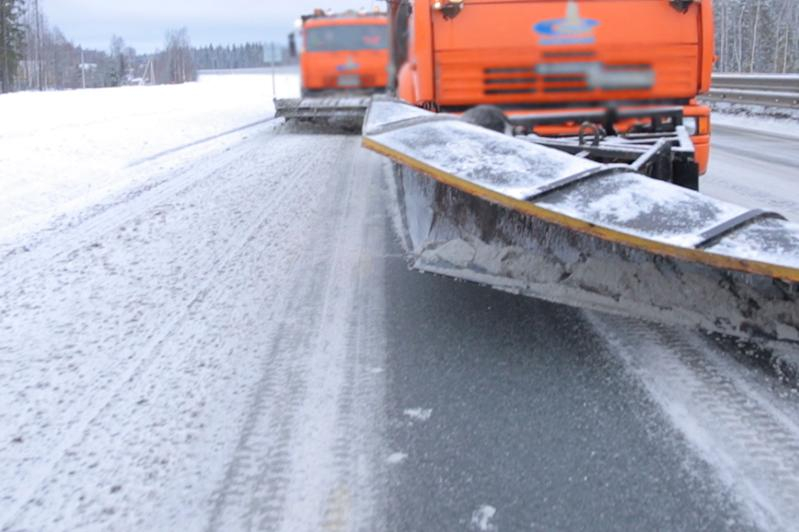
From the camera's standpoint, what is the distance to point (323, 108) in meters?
14.7

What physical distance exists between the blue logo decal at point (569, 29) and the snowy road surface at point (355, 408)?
6.07ft

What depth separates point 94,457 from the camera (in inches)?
103

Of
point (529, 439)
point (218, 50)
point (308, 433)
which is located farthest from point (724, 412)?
point (218, 50)

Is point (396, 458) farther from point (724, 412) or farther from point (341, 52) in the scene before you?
point (341, 52)

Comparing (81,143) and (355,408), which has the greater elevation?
(81,143)

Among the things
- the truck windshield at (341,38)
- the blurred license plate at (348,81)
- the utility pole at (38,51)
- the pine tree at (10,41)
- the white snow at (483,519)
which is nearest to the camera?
the white snow at (483,519)

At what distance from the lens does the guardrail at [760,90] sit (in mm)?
17062

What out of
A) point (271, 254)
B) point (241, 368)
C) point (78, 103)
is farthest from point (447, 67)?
point (78, 103)

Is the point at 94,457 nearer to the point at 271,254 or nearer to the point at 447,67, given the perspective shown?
the point at 271,254

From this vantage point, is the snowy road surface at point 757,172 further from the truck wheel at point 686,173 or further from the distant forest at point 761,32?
the distant forest at point 761,32

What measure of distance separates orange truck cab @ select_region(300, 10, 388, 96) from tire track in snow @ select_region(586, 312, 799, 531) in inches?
516

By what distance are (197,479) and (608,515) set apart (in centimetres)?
131

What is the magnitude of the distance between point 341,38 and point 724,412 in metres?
14.4

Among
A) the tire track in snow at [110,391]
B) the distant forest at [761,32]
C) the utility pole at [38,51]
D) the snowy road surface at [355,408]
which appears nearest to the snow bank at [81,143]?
the tire track in snow at [110,391]
